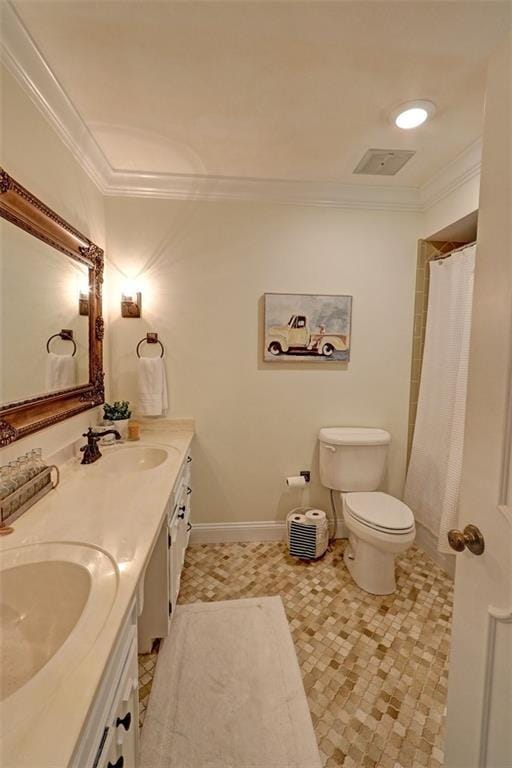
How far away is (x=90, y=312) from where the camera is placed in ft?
6.09

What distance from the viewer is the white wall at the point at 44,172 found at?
3.97 ft

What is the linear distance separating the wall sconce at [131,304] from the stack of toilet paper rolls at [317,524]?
1.69 meters

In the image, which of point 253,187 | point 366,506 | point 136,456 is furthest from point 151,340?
point 366,506

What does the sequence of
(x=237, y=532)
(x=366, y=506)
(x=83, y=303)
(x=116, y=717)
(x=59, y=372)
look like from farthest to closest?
(x=237, y=532) → (x=366, y=506) → (x=83, y=303) → (x=59, y=372) → (x=116, y=717)

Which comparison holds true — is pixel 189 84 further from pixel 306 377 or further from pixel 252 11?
pixel 306 377

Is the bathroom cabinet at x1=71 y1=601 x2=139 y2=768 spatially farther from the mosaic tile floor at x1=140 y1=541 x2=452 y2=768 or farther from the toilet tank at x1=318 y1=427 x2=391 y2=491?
the toilet tank at x1=318 y1=427 x2=391 y2=491

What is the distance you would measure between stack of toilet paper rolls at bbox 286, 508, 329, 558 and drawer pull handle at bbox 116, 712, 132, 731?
4.82ft

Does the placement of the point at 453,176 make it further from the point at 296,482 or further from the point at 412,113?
the point at 296,482

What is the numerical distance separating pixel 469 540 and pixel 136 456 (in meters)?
1.60

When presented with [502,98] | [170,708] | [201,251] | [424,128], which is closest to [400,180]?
[424,128]

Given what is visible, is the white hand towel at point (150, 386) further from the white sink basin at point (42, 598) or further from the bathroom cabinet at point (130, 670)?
the white sink basin at point (42, 598)

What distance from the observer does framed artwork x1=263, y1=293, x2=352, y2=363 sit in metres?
2.24

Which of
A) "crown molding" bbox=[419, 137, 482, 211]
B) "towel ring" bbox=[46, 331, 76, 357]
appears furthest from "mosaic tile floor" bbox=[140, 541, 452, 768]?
"crown molding" bbox=[419, 137, 482, 211]

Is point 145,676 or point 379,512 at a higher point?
point 379,512
